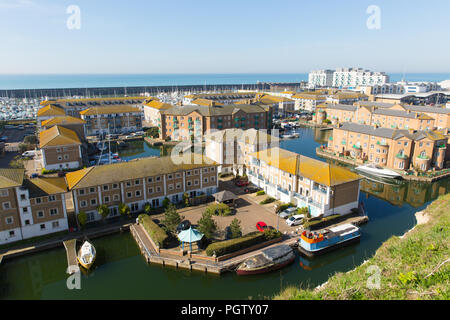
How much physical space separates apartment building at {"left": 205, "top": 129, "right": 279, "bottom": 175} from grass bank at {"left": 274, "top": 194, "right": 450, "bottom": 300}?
69.1 ft

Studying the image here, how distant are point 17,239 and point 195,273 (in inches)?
579

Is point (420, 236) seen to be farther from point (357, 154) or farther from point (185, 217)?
point (357, 154)

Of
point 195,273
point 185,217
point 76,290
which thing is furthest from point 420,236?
point 76,290

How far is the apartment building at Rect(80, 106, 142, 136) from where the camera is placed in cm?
6788

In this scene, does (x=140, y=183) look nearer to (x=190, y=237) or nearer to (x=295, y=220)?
(x=190, y=237)

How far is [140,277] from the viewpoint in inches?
862

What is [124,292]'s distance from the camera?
20.2m

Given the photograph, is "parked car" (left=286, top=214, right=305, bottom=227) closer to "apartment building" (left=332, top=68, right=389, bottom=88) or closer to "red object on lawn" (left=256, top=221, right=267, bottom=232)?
"red object on lawn" (left=256, top=221, right=267, bottom=232)

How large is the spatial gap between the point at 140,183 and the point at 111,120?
4611 centimetres

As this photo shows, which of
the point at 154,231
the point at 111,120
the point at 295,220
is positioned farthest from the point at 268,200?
the point at 111,120

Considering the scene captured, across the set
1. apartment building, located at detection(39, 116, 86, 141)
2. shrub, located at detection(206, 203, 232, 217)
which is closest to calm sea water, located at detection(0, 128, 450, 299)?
shrub, located at detection(206, 203, 232, 217)

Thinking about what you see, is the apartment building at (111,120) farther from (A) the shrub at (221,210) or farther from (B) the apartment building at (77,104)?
(A) the shrub at (221,210)

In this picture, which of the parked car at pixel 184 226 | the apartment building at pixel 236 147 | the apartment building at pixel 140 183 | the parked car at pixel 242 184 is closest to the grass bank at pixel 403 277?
the parked car at pixel 184 226

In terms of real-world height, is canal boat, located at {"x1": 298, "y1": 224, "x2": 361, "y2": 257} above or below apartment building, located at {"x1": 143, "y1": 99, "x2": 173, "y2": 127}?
below
